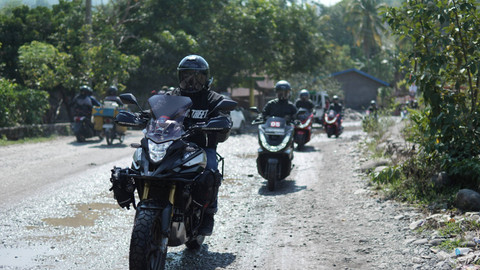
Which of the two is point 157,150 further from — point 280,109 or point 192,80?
point 280,109

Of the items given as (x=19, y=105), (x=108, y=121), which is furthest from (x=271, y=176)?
(x=19, y=105)

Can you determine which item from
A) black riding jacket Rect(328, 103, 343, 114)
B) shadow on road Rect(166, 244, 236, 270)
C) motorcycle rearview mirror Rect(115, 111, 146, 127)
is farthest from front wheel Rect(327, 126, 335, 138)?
motorcycle rearview mirror Rect(115, 111, 146, 127)

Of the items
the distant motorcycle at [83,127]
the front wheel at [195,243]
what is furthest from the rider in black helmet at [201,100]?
the distant motorcycle at [83,127]

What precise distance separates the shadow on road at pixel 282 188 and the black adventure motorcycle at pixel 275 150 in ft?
0.51

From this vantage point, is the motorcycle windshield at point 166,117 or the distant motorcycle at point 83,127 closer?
the motorcycle windshield at point 166,117

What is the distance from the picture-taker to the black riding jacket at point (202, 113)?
5762mm

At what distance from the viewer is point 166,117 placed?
511cm

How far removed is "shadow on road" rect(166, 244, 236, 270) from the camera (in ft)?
A: 18.6

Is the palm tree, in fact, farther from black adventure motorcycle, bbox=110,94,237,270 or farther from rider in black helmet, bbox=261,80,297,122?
black adventure motorcycle, bbox=110,94,237,270

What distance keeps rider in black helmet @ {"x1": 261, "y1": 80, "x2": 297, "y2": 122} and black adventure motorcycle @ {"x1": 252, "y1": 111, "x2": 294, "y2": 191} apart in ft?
2.53

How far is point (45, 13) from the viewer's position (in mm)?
27906

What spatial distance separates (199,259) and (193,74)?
6.22ft

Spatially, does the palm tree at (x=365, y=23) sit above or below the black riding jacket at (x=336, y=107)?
above

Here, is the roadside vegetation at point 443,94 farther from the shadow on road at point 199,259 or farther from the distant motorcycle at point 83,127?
the distant motorcycle at point 83,127
